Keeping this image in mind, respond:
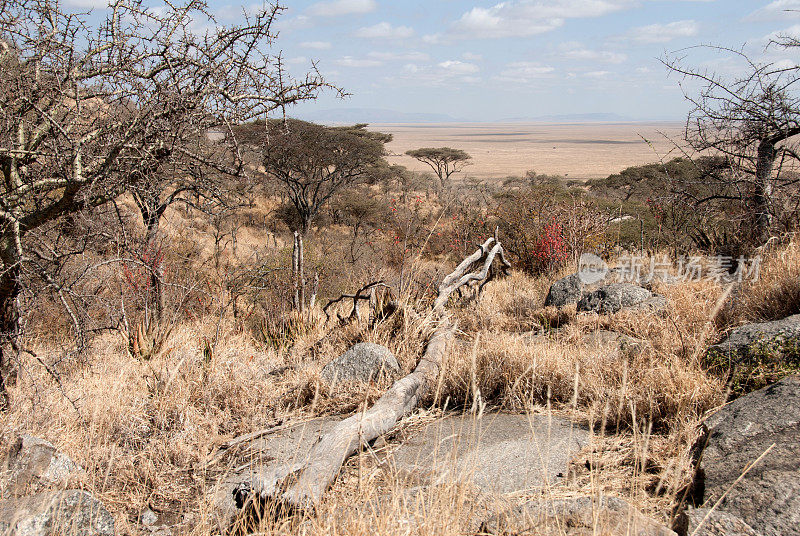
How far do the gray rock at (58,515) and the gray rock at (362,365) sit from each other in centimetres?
223

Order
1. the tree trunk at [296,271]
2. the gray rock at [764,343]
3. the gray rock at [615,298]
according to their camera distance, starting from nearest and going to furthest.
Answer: the gray rock at [764,343]
the gray rock at [615,298]
the tree trunk at [296,271]

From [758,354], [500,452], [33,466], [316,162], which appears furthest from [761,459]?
[316,162]

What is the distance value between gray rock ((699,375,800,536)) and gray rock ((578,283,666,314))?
298 centimetres

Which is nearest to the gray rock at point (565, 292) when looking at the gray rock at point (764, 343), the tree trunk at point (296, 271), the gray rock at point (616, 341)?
the gray rock at point (616, 341)

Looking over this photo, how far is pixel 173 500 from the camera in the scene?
3.37 m

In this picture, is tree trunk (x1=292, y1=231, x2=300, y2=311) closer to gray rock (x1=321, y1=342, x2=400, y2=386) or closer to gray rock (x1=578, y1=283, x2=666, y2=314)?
gray rock (x1=321, y1=342, x2=400, y2=386)

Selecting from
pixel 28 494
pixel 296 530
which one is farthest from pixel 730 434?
pixel 28 494

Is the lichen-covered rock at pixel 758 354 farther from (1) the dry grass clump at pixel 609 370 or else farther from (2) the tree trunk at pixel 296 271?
(2) the tree trunk at pixel 296 271

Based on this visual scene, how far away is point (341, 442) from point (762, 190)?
266 inches

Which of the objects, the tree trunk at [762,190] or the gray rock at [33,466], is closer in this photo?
the gray rock at [33,466]

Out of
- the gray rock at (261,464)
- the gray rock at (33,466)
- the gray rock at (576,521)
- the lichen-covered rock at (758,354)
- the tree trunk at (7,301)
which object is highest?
the tree trunk at (7,301)

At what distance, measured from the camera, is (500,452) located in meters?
3.65

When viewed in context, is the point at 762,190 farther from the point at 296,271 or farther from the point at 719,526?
the point at 719,526

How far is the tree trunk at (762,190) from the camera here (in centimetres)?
740
